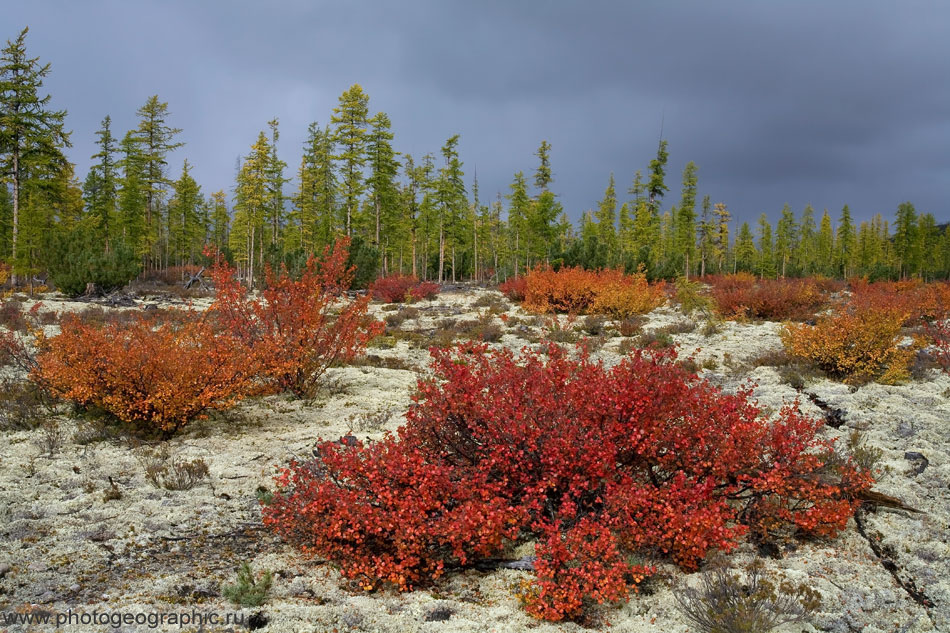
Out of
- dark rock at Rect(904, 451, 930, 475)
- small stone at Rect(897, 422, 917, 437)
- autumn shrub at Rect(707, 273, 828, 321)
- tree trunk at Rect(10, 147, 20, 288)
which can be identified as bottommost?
dark rock at Rect(904, 451, 930, 475)

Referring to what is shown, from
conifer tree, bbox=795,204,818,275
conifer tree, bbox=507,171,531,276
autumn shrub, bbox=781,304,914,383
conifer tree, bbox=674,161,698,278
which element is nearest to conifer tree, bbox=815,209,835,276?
conifer tree, bbox=795,204,818,275

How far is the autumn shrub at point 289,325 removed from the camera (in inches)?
289

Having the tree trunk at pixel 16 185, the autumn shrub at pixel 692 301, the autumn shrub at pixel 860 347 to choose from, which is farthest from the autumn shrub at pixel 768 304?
the tree trunk at pixel 16 185

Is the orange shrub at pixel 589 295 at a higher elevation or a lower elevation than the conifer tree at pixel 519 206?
lower

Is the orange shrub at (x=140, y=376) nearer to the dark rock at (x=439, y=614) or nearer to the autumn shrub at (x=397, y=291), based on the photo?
the dark rock at (x=439, y=614)

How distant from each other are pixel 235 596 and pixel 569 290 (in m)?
14.7

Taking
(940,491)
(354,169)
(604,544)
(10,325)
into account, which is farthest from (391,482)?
(354,169)

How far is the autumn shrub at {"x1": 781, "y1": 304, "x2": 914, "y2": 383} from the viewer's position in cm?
845

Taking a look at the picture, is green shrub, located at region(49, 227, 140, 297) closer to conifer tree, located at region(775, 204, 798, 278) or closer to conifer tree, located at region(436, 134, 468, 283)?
conifer tree, located at region(436, 134, 468, 283)

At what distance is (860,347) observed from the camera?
8.71 metres

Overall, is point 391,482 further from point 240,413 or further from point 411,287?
point 411,287

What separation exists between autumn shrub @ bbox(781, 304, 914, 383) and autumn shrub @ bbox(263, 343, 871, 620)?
5.32 meters

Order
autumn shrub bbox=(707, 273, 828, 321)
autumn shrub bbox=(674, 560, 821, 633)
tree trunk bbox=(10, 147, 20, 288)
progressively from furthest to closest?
tree trunk bbox=(10, 147, 20, 288), autumn shrub bbox=(707, 273, 828, 321), autumn shrub bbox=(674, 560, 821, 633)

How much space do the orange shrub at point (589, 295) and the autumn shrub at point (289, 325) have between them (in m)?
8.93
